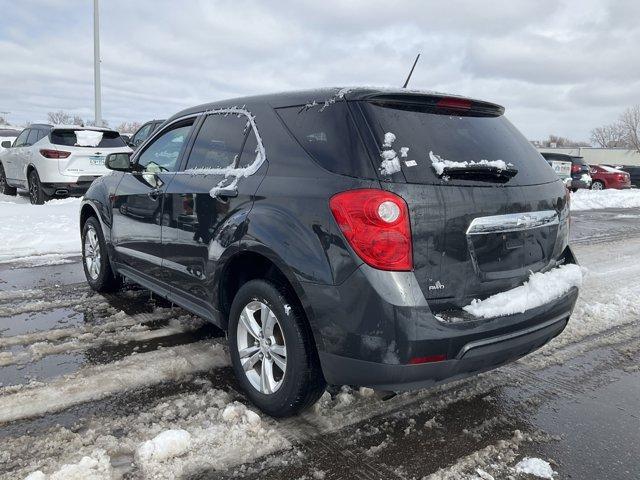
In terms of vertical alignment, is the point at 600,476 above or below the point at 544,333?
below

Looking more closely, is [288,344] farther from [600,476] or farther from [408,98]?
[600,476]

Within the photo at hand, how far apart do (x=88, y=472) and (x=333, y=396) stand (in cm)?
138

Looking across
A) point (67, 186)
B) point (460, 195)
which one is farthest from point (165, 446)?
point (67, 186)

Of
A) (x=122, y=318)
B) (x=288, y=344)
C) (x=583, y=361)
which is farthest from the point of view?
(x=122, y=318)

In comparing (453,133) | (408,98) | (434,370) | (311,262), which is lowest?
(434,370)

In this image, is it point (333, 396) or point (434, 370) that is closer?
point (434, 370)

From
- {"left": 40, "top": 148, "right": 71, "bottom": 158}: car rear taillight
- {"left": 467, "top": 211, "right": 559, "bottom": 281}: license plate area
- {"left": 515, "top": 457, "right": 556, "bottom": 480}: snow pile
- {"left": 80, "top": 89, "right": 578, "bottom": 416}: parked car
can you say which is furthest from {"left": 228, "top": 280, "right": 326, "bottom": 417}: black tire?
{"left": 40, "top": 148, "right": 71, "bottom": 158}: car rear taillight

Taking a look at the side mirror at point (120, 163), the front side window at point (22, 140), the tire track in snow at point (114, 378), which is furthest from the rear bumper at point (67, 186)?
the tire track in snow at point (114, 378)

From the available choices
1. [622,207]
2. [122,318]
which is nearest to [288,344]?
[122,318]

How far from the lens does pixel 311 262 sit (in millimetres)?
2506

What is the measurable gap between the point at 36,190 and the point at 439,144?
35.0 feet

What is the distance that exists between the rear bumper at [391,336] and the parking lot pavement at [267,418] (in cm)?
42

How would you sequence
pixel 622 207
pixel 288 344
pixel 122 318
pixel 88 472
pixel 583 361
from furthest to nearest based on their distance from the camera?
1. pixel 622 207
2. pixel 122 318
3. pixel 583 361
4. pixel 288 344
5. pixel 88 472

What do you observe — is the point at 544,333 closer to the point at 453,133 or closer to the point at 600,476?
the point at 600,476
